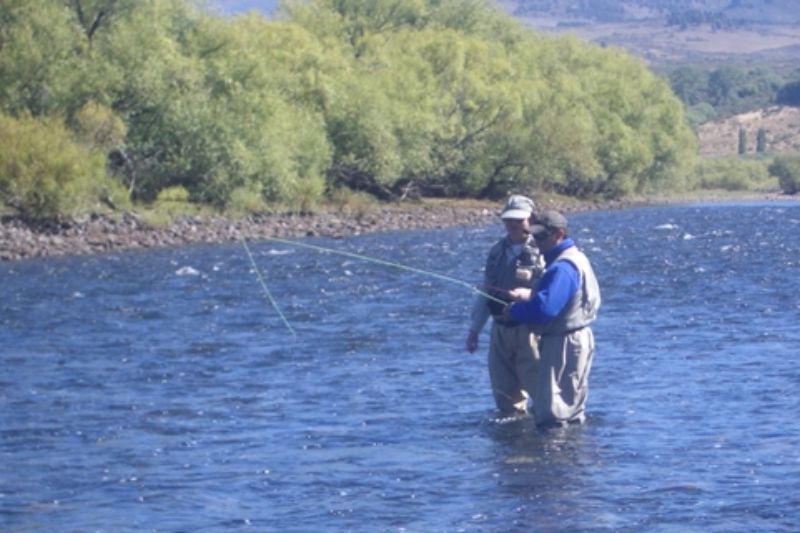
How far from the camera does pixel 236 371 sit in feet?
59.7

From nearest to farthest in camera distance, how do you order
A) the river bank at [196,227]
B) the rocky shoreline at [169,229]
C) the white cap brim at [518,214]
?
the white cap brim at [518,214] → the rocky shoreline at [169,229] → the river bank at [196,227]

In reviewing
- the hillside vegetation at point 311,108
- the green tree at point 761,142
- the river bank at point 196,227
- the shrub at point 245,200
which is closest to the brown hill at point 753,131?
the green tree at point 761,142

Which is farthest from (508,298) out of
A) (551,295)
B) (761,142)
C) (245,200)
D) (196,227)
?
(761,142)

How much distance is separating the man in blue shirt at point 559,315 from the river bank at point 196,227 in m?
27.6

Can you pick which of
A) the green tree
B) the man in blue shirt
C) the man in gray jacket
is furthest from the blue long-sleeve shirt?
the green tree

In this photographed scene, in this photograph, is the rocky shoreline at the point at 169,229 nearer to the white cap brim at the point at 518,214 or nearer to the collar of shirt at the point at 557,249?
the white cap brim at the point at 518,214

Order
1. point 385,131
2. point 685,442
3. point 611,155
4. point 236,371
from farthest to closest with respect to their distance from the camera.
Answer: point 611,155
point 385,131
point 236,371
point 685,442

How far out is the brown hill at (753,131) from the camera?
477 ft

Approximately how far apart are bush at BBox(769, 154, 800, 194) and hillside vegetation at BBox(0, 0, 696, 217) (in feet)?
43.3

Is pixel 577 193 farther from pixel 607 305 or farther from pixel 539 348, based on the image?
pixel 539 348

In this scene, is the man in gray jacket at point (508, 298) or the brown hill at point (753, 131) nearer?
the man in gray jacket at point (508, 298)

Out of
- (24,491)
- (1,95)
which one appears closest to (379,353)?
(24,491)

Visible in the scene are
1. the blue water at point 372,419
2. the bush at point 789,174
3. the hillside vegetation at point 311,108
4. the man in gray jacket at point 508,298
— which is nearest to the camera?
the blue water at point 372,419

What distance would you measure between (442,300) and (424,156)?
1420 inches
